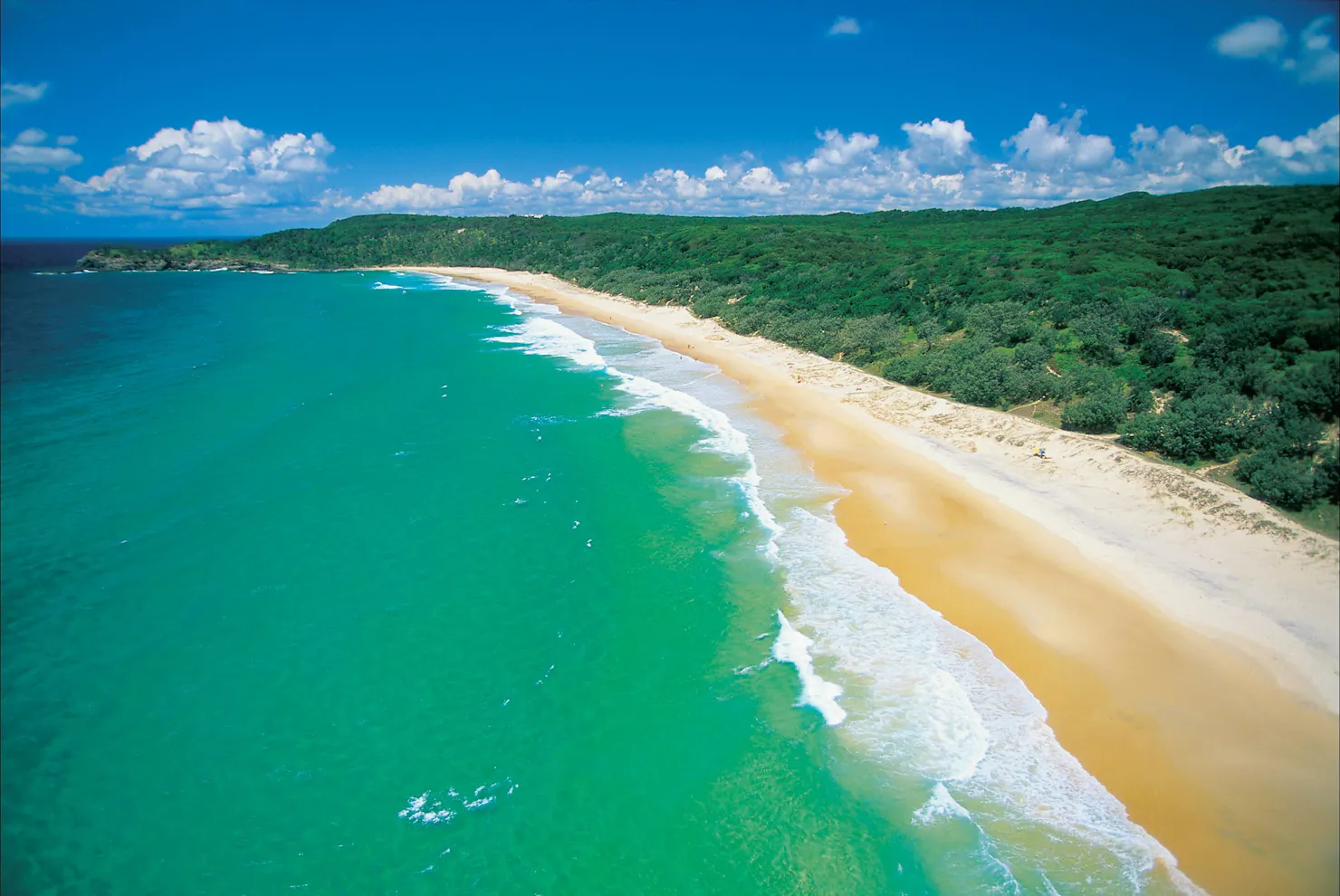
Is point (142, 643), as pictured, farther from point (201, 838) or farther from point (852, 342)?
point (852, 342)

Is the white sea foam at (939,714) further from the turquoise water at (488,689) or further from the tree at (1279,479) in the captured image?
the tree at (1279,479)

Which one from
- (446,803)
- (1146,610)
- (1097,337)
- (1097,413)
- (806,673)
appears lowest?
(446,803)

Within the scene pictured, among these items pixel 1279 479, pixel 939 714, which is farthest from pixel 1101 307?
pixel 939 714

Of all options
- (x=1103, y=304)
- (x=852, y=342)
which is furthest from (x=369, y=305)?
(x=1103, y=304)

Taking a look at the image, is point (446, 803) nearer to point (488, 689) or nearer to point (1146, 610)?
point (488, 689)

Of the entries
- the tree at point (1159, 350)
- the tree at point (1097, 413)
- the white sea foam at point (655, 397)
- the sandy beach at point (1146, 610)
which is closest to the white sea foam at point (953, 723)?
the sandy beach at point (1146, 610)
